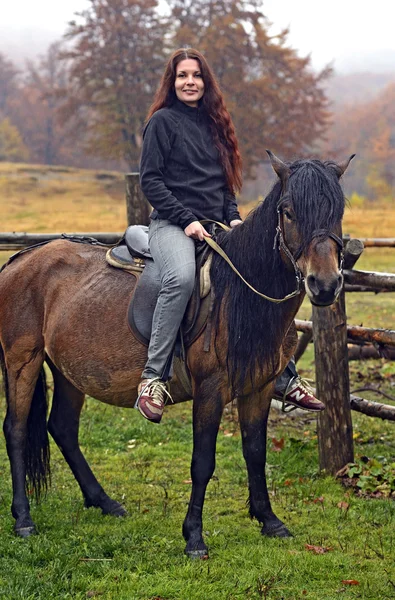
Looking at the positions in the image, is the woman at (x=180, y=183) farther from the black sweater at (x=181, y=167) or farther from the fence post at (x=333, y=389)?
the fence post at (x=333, y=389)

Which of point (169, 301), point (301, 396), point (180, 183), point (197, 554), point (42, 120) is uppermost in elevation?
point (180, 183)

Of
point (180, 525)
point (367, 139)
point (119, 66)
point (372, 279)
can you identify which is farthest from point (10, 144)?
point (180, 525)

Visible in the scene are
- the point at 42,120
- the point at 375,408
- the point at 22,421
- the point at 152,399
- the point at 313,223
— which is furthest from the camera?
the point at 42,120

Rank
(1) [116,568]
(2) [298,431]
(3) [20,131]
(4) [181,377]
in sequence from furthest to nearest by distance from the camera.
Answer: (3) [20,131] → (2) [298,431] → (4) [181,377] → (1) [116,568]

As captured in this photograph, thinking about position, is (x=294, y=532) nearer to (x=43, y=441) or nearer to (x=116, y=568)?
(x=116, y=568)

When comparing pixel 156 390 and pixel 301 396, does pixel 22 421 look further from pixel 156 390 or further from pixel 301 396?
pixel 301 396

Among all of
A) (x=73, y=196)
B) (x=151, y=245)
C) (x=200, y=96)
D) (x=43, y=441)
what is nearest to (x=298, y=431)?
(x=43, y=441)

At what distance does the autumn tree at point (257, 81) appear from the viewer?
118 feet

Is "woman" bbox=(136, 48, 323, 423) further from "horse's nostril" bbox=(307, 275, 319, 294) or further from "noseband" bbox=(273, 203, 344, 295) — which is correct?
"horse's nostril" bbox=(307, 275, 319, 294)

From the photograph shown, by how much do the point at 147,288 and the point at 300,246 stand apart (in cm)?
122

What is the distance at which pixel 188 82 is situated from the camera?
4.73 metres

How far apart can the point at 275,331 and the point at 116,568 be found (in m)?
1.79

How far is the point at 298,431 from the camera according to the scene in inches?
295

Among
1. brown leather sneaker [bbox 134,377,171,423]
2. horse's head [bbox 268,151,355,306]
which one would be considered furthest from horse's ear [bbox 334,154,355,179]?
brown leather sneaker [bbox 134,377,171,423]
